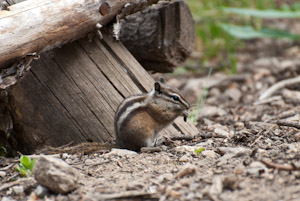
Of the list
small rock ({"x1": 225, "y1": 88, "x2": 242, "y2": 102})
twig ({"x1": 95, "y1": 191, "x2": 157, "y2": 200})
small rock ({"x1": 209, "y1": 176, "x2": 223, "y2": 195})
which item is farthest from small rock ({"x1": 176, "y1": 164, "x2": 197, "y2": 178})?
small rock ({"x1": 225, "y1": 88, "x2": 242, "y2": 102})

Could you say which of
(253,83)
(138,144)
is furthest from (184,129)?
(253,83)

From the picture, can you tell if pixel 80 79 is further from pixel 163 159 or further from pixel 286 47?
pixel 286 47

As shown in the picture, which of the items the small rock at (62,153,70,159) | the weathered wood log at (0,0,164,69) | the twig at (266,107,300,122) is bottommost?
the twig at (266,107,300,122)

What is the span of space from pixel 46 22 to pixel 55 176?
1353 mm

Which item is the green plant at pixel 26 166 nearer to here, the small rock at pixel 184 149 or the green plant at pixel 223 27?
the small rock at pixel 184 149

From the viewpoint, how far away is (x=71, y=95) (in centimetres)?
443

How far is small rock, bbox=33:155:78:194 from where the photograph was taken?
2.89m

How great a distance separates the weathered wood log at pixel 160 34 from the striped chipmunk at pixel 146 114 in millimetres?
512

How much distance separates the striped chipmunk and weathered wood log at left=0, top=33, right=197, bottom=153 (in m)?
0.29

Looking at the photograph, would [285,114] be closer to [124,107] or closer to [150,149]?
[150,149]

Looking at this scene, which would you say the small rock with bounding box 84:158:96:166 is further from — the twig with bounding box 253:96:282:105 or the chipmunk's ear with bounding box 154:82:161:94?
the twig with bounding box 253:96:282:105

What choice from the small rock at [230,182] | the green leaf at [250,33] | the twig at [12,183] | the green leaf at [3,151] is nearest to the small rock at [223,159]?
the small rock at [230,182]

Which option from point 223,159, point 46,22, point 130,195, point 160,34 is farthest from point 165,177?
point 160,34

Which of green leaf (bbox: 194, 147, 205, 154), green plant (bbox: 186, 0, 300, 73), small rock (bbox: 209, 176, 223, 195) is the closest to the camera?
small rock (bbox: 209, 176, 223, 195)
